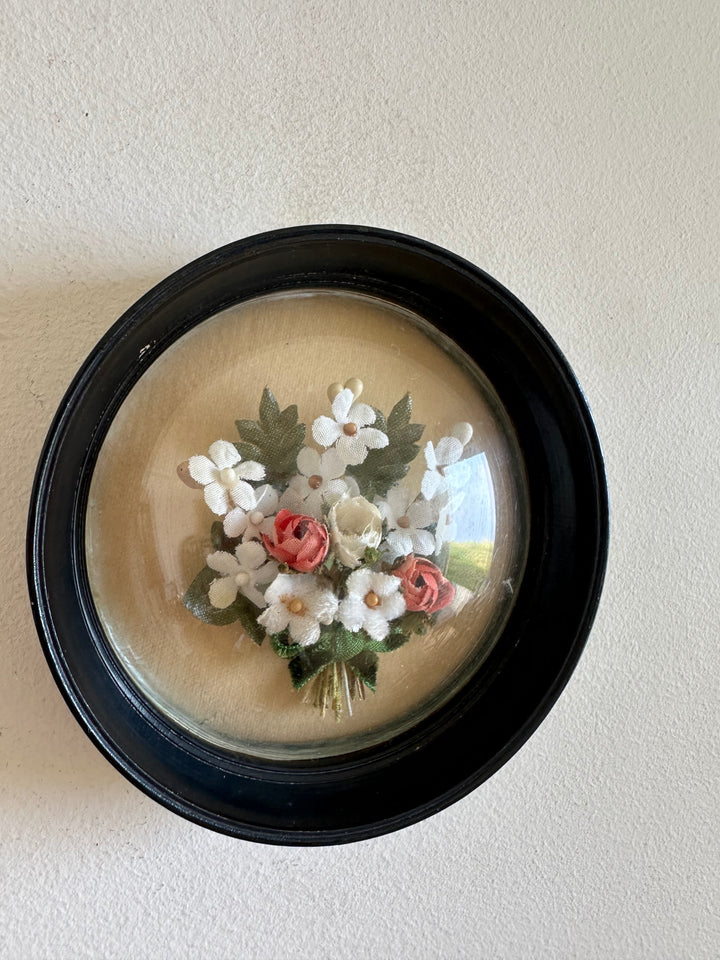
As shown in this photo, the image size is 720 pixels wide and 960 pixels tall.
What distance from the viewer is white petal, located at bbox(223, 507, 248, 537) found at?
2.13ft

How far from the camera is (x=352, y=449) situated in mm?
666

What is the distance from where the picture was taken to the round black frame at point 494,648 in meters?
0.64

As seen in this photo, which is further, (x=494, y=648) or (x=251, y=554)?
(x=494, y=648)

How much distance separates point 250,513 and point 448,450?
19cm

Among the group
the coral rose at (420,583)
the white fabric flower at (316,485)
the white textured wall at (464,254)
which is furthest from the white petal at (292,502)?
the white textured wall at (464,254)

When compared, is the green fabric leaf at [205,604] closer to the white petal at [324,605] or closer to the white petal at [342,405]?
the white petal at [324,605]

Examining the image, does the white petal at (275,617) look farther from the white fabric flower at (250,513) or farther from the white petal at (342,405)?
the white petal at (342,405)

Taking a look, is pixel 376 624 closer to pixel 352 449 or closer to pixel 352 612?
pixel 352 612

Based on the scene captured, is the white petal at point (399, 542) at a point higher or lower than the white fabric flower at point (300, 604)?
higher

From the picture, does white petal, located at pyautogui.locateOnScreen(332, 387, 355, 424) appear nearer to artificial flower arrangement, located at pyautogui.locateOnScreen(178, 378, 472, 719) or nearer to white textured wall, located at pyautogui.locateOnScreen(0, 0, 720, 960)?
artificial flower arrangement, located at pyautogui.locateOnScreen(178, 378, 472, 719)

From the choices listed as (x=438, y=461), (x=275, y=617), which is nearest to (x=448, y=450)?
(x=438, y=461)

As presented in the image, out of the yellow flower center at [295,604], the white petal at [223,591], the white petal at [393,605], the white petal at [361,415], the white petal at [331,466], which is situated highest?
the white petal at [361,415]

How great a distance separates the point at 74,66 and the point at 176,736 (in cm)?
62

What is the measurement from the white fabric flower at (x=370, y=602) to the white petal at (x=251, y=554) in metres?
0.08
